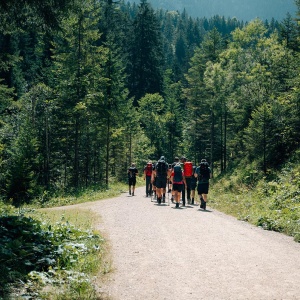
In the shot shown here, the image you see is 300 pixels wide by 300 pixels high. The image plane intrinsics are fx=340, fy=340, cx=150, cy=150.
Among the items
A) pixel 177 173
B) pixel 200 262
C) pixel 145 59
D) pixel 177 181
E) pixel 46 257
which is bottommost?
pixel 200 262

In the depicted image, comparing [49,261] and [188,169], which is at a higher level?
[188,169]

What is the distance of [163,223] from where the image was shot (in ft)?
37.9

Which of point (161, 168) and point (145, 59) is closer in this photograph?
point (161, 168)

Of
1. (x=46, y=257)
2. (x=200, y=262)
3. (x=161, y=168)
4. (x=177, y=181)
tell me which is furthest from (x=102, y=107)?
(x=200, y=262)

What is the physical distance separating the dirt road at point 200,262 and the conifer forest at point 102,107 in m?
6.40

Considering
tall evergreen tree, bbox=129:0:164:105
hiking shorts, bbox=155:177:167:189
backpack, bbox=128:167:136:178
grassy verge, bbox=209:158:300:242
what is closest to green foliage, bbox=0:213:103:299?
grassy verge, bbox=209:158:300:242

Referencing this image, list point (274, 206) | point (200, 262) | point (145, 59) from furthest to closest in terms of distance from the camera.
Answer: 1. point (145, 59)
2. point (274, 206)
3. point (200, 262)

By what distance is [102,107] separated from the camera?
31422mm

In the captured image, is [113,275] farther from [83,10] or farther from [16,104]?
[83,10]

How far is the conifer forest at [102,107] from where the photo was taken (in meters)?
21.6

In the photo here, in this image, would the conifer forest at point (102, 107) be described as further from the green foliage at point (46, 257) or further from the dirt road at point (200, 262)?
the dirt road at point (200, 262)

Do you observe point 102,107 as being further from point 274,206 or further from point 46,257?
point 46,257

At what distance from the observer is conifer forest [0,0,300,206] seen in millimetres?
21641

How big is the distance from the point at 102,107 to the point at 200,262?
2560 centimetres
